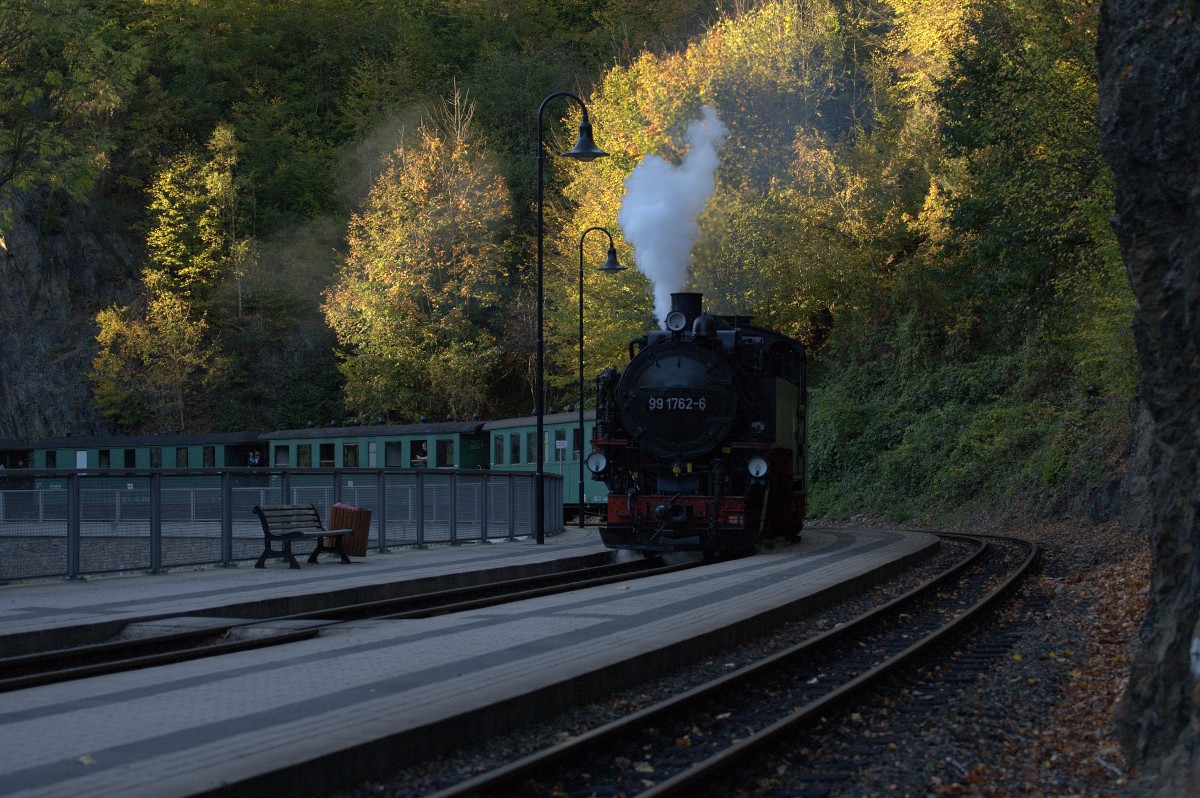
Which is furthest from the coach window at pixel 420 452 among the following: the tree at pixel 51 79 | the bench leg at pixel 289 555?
the bench leg at pixel 289 555

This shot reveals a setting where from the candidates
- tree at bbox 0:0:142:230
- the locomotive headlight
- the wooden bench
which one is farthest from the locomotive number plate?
tree at bbox 0:0:142:230

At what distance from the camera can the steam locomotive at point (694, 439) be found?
17656mm

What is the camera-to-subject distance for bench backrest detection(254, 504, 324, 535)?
1641 cm

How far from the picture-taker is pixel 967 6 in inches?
1228

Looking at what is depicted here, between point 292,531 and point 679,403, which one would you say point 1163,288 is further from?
point 292,531

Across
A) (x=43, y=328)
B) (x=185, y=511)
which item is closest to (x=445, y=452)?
(x=185, y=511)

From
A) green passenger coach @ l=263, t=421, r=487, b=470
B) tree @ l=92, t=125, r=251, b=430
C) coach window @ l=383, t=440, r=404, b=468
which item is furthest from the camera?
tree @ l=92, t=125, r=251, b=430

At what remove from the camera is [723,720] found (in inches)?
307

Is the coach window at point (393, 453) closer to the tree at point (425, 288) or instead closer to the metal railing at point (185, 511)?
the metal railing at point (185, 511)

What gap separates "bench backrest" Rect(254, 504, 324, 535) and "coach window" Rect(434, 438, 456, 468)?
16.0 meters

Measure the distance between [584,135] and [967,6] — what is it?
1576cm

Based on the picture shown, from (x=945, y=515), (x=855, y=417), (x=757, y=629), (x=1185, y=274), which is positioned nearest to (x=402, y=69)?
(x=855, y=417)

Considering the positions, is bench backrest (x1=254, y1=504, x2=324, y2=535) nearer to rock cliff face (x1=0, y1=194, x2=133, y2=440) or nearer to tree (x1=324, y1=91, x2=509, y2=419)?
tree (x1=324, y1=91, x2=509, y2=419)

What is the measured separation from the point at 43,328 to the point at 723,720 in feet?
176
